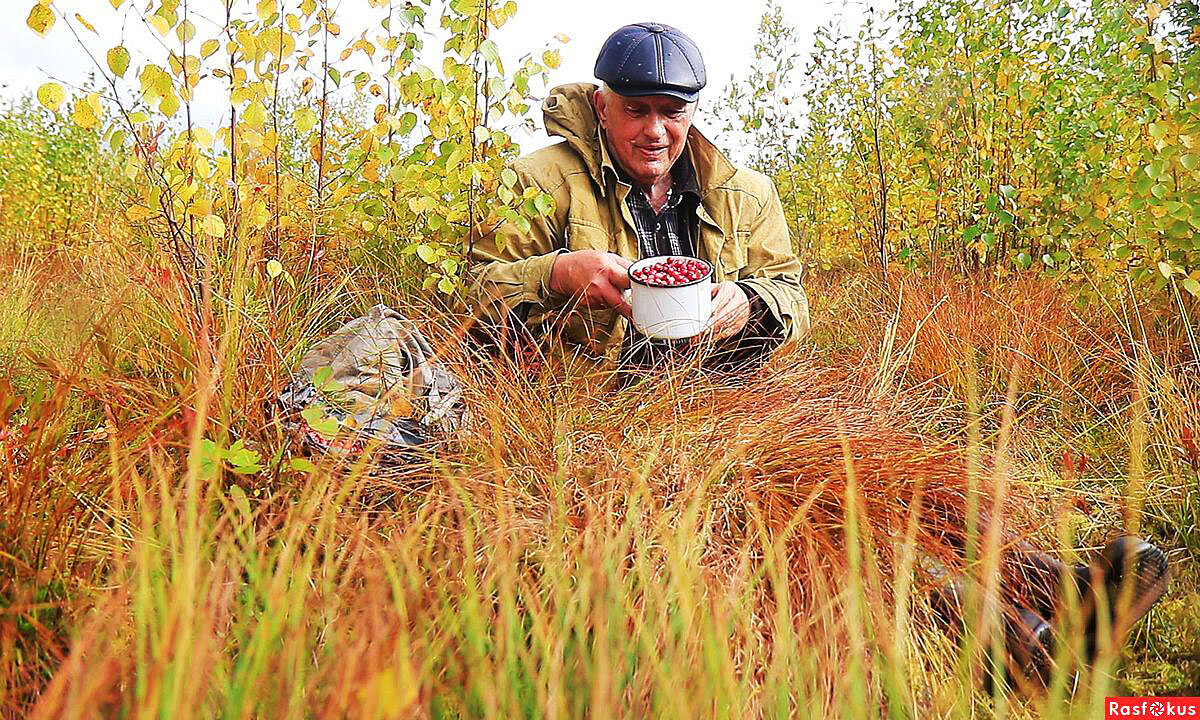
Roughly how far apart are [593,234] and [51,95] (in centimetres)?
127

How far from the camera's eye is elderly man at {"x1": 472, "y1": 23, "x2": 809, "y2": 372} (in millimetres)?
2309

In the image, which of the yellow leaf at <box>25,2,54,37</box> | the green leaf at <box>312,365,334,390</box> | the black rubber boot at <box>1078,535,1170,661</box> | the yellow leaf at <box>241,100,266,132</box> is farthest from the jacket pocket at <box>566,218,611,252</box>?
the black rubber boot at <box>1078,535,1170,661</box>

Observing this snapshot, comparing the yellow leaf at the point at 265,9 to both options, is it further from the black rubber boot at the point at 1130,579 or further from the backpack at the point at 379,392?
the black rubber boot at the point at 1130,579

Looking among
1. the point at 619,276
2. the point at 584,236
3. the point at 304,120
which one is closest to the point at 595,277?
the point at 619,276

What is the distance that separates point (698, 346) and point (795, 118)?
3.00 metres

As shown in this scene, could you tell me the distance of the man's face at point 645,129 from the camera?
243cm

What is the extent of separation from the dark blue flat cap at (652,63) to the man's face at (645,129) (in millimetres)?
44

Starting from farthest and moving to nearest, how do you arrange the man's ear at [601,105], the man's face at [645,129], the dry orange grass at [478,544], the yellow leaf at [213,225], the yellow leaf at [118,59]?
the man's ear at [601,105] < the man's face at [645,129] < the yellow leaf at [213,225] < the yellow leaf at [118,59] < the dry orange grass at [478,544]

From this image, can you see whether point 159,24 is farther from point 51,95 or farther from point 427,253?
point 427,253

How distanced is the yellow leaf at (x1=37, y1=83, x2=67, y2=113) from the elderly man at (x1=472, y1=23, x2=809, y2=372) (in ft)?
3.10

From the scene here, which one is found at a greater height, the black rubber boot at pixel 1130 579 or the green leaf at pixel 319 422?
the green leaf at pixel 319 422

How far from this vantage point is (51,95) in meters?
1.69

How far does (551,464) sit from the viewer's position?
5.75ft
